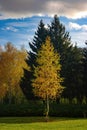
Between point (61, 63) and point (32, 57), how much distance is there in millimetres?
5896

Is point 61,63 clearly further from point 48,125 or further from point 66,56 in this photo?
point 48,125

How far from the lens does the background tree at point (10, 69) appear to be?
7288cm

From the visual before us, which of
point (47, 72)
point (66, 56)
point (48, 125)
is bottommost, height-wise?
point (48, 125)

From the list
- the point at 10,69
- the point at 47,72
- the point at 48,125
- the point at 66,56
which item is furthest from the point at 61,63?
the point at 48,125

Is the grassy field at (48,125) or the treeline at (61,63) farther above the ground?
the treeline at (61,63)

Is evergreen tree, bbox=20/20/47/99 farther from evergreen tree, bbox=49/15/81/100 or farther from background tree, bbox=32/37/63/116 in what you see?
background tree, bbox=32/37/63/116

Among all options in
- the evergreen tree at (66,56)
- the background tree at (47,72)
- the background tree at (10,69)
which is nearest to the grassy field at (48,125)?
the background tree at (47,72)

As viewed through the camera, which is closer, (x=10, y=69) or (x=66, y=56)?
(x=66, y=56)

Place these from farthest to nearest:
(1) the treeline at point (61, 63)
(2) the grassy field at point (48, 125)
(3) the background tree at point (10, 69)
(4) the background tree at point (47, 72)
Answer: (3) the background tree at point (10, 69), (1) the treeline at point (61, 63), (4) the background tree at point (47, 72), (2) the grassy field at point (48, 125)

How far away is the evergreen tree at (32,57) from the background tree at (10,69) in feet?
23.2

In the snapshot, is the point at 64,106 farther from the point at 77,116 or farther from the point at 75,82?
the point at 75,82

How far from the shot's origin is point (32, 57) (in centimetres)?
6669

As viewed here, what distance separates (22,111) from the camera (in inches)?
2245

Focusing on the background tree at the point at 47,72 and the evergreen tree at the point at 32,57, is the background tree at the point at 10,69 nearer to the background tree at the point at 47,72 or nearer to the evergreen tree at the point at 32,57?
the evergreen tree at the point at 32,57
